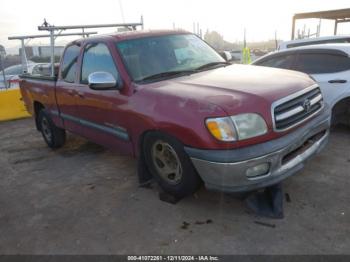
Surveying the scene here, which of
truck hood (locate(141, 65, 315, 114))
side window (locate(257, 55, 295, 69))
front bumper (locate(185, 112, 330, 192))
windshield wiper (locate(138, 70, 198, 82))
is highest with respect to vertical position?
windshield wiper (locate(138, 70, 198, 82))

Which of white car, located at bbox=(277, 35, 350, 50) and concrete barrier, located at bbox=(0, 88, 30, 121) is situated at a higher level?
white car, located at bbox=(277, 35, 350, 50)

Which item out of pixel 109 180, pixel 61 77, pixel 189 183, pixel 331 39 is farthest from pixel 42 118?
pixel 331 39

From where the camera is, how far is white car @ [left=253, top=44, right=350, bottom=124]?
548cm

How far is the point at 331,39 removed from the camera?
7.88 meters

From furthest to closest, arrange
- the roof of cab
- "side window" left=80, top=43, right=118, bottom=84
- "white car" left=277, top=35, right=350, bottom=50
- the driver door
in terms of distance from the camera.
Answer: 1. "white car" left=277, top=35, right=350, bottom=50
2. the roof of cab
3. "side window" left=80, top=43, right=118, bottom=84
4. the driver door

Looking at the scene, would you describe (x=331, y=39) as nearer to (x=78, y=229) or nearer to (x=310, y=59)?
(x=310, y=59)

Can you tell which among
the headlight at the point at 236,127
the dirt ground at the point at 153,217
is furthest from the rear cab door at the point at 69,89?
the headlight at the point at 236,127

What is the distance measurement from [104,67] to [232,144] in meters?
2.18

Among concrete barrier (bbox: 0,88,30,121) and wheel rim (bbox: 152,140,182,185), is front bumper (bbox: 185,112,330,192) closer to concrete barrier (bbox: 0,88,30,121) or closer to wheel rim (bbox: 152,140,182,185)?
wheel rim (bbox: 152,140,182,185)

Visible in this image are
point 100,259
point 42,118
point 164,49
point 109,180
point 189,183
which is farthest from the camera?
point 42,118

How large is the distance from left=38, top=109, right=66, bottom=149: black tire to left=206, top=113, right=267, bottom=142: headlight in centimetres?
406

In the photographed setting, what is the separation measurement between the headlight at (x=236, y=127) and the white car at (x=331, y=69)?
8.88ft

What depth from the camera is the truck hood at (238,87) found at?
10.8 ft

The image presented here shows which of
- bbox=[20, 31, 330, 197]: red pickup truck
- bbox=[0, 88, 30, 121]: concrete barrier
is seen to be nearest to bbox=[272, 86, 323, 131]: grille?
bbox=[20, 31, 330, 197]: red pickup truck
